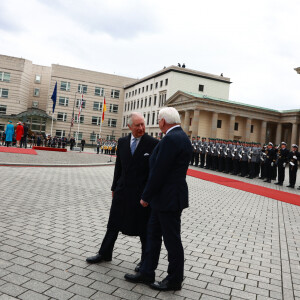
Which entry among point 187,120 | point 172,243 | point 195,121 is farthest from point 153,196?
point 187,120

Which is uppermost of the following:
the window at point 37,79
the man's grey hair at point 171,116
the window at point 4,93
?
the window at point 37,79

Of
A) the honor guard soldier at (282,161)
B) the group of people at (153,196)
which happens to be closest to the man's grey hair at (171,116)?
the group of people at (153,196)

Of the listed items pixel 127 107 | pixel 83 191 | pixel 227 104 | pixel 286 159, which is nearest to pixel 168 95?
pixel 227 104

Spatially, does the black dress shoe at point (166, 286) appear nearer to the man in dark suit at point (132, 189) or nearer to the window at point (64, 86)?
the man in dark suit at point (132, 189)

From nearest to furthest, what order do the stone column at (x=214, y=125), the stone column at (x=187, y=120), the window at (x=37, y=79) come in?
the stone column at (x=214, y=125) < the stone column at (x=187, y=120) < the window at (x=37, y=79)

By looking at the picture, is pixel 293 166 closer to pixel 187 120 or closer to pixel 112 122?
pixel 187 120

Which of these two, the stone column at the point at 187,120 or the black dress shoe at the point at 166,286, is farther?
the stone column at the point at 187,120

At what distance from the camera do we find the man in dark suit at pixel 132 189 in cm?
Result: 405

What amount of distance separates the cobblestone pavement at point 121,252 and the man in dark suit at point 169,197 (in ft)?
0.75

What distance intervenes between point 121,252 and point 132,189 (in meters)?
1.30

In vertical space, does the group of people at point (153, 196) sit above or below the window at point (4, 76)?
below

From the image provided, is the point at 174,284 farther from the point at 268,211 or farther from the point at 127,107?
the point at 127,107

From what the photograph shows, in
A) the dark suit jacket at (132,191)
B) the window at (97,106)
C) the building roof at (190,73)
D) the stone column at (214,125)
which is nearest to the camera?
the dark suit jacket at (132,191)

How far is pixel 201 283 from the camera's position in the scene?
155 inches
